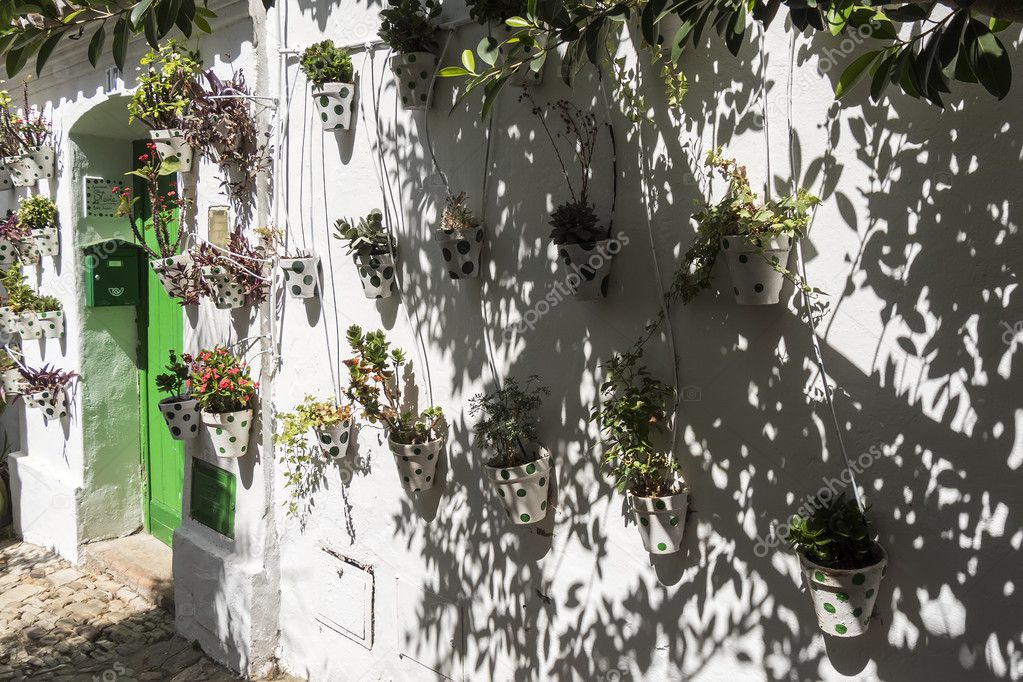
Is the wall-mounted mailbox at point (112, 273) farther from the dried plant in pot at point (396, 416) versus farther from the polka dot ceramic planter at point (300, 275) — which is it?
the dried plant in pot at point (396, 416)

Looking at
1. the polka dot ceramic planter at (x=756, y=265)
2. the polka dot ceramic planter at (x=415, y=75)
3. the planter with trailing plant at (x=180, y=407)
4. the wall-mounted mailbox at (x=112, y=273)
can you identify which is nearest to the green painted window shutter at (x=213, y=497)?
the planter with trailing plant at (x=180, y=407)

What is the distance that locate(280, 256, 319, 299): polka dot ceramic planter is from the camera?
4.38 meters

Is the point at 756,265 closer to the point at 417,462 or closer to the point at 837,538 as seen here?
the point at 837,538

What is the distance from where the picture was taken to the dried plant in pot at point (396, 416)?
12.7 feet

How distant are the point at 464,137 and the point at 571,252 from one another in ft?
3.06

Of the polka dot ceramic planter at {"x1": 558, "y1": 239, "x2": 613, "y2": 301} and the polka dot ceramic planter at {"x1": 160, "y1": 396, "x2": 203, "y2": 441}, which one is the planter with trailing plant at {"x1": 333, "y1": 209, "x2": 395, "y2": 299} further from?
the polka dot ceramic planter at {"x1": 160, "y1": 396, "x2": 203, "y2": 441}

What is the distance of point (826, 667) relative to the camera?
2.82 metres

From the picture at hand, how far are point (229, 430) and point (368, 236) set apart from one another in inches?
60.5

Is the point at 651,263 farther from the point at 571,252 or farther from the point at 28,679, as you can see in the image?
the point at 28,679

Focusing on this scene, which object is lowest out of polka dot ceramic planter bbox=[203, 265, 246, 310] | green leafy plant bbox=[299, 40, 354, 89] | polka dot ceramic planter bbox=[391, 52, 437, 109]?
polka dot ceramic planter bbox=[203, 265, 246, 310]

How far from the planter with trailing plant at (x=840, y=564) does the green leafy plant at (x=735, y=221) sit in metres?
0.74

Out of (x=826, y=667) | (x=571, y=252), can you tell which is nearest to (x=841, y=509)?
(x=826, y=667)

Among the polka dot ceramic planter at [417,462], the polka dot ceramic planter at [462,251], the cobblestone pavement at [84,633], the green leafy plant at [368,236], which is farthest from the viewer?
the cobblestone pavement at [84,633]

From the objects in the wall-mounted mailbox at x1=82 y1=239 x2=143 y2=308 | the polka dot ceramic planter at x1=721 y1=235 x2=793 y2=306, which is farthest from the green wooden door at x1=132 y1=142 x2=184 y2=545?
the polka dot ceramic planter at x1=721 y1=235 x2=793 y2=306
